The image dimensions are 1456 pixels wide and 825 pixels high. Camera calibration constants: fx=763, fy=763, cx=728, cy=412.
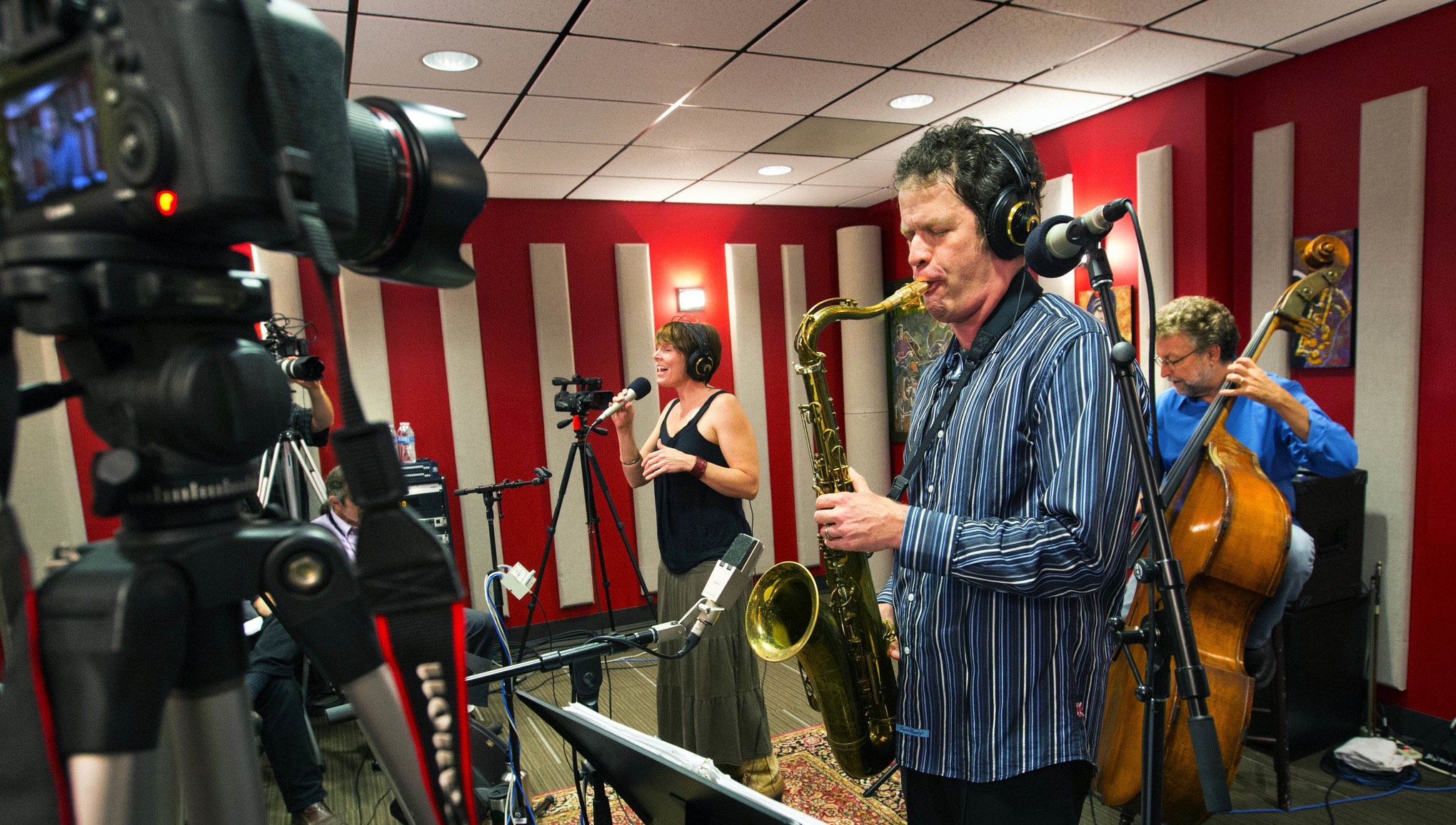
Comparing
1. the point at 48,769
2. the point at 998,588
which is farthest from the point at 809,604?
the point at 48,769

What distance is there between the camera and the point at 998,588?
48.1 inches

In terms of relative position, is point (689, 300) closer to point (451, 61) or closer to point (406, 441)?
point (406, 441)

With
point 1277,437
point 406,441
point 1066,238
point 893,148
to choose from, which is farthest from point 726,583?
point 406,441

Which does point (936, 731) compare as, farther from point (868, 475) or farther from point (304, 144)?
point (868, 475)

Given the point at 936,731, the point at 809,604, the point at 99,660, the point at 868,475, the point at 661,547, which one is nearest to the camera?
the point at 99,660

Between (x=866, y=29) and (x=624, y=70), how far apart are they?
3.26 feet

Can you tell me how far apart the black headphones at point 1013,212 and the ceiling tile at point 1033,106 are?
259 cm

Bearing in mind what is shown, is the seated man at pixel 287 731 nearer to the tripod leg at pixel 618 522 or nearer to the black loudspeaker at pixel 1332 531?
the tripod leg at pixel 618 522

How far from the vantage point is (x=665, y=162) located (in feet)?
15.1

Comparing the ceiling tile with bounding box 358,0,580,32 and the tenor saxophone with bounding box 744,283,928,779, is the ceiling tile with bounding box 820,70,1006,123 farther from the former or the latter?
the tenor saxophone with bounding box 744,283,928,779

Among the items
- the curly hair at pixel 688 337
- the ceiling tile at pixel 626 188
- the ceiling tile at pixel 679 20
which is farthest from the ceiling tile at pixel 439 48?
the ceiling tile at pixel 626 188

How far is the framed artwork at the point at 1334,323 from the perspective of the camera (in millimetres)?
3307

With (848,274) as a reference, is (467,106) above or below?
above

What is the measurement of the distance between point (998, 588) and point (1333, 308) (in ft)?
10.4
